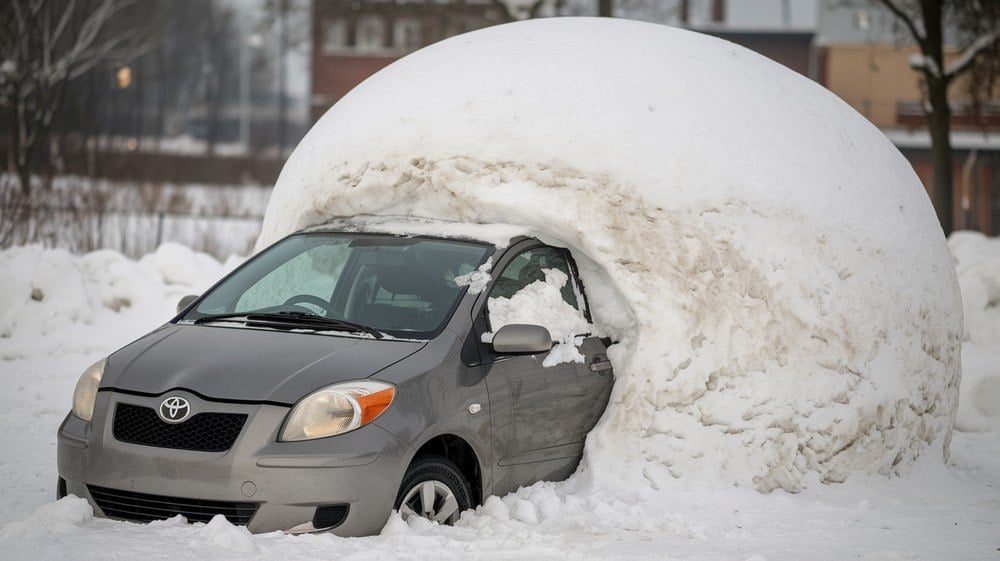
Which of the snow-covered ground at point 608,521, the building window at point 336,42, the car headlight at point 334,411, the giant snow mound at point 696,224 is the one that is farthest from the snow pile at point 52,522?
the building window at point 336,42

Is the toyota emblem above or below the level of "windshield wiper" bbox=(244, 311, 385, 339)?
below

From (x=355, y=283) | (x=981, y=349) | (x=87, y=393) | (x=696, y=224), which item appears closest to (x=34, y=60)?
(x=981, y=349)

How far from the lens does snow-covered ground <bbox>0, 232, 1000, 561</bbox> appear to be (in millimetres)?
5422

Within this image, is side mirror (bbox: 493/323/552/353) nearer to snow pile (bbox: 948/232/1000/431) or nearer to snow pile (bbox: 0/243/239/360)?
snow pile (bbox: 948/232/1000/431)

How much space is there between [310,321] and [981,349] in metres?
7.86

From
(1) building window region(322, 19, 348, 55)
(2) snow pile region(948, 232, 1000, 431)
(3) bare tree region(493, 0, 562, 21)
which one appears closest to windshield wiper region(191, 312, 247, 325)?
(2) snow pile region(948, 232, 1000, 431)

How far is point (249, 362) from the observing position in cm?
588

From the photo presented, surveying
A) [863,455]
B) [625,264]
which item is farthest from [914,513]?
[625,264]

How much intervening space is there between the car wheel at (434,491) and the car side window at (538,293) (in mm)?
808

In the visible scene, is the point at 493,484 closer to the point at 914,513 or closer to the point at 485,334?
the point at 485,334

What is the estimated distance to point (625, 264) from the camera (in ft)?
23.9

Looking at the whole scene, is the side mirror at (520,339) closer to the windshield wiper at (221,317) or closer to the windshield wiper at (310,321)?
the windshield wiper at (310,321)

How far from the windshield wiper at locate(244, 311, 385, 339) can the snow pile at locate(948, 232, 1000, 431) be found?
5449 millimetres

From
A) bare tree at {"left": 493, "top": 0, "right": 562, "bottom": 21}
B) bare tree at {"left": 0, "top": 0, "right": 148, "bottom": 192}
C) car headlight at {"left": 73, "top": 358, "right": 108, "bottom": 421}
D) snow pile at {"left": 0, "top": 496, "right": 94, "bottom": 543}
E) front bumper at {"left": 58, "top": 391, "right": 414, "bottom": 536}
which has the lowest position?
snow pile at {"left": 0, "top": 496, "right": 94, "bottom": 543}
